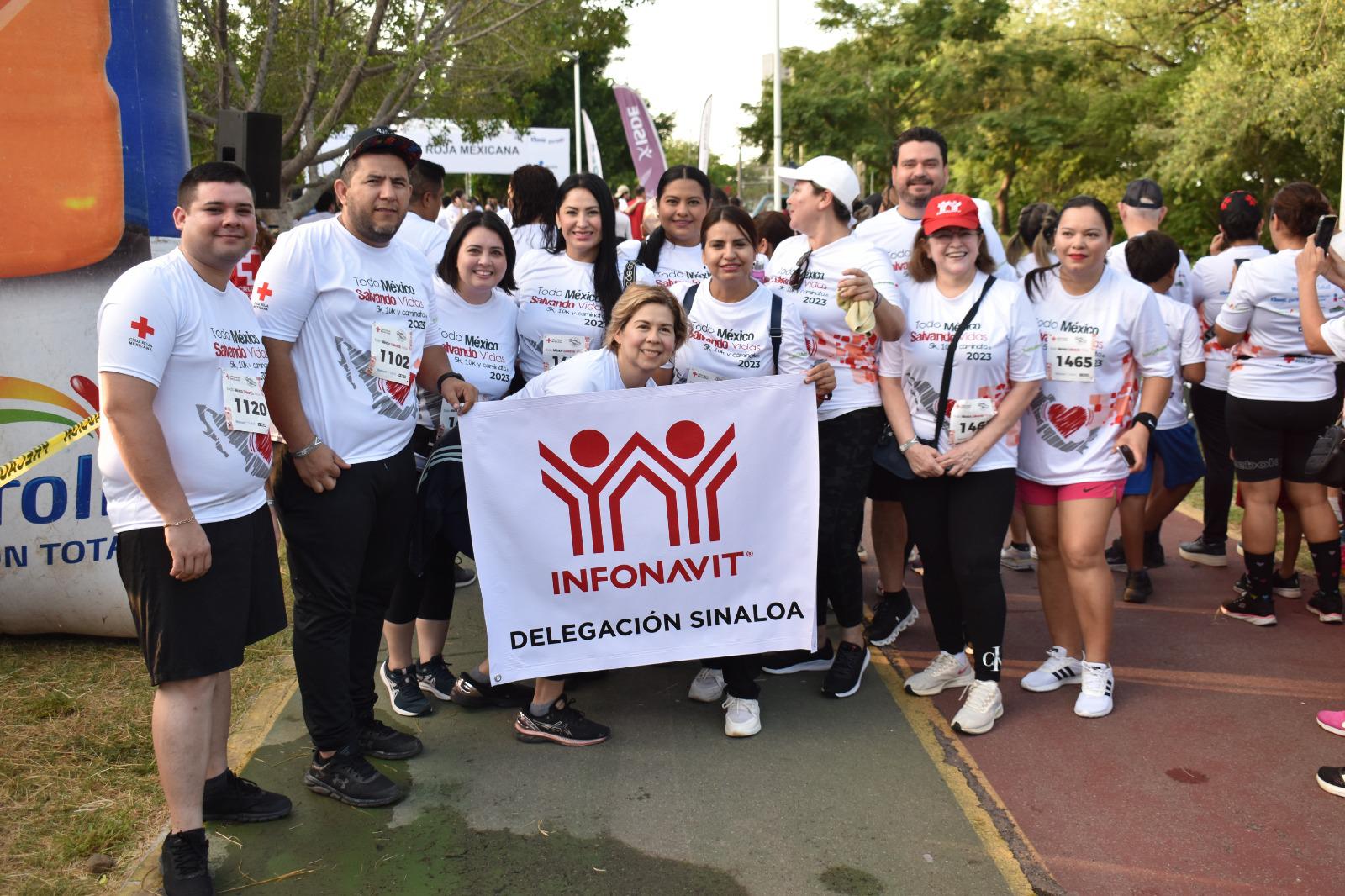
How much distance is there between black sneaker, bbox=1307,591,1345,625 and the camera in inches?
232

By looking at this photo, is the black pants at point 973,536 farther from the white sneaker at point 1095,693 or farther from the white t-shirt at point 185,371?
the white t-shirt at point 185,371

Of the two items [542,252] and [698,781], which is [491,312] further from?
[698,781]

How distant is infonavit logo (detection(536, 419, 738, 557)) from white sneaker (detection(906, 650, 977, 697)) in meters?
1.20

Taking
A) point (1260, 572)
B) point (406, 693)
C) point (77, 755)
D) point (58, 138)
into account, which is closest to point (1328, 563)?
point (1260, 572)

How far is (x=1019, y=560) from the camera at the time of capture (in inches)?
279

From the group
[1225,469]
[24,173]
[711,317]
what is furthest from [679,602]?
[1225,469]

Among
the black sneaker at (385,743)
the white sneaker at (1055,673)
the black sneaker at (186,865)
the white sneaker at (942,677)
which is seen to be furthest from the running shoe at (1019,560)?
the black sneaker at (186,865)

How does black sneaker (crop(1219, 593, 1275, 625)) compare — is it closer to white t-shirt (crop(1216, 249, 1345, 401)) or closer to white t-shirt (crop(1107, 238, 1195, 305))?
white t-shirt (crop(1216, 249, 1345, 401))

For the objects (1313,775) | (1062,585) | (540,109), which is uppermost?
(540,109)

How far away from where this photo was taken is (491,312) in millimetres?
4863

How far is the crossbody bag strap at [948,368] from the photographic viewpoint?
4.60 metres

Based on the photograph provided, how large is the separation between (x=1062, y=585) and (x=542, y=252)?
2.70 metres

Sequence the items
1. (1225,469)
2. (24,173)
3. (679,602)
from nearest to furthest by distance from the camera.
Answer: (679,602), (24,173), (1225,469)

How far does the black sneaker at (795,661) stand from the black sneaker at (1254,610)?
7.33 feet
